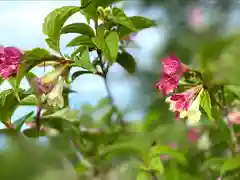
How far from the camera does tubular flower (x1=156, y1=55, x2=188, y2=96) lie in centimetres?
57

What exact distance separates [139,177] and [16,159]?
0.32 metres

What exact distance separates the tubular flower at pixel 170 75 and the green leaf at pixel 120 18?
0.06 metres

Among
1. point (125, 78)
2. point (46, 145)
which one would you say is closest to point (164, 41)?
point (125, 78)

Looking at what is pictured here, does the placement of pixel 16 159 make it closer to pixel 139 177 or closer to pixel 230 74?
pixel 230 74

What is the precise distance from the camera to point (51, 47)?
0.56 m

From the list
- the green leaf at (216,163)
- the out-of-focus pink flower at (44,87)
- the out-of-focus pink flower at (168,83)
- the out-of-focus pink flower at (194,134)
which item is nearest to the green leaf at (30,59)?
the out-of-focus pink flower at (44,87)

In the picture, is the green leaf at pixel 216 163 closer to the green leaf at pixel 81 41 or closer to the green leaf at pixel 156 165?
the green leaf at pixel 156 165

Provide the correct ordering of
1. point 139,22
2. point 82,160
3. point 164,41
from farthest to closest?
point 164,41 < point 139,22 < point 82,160

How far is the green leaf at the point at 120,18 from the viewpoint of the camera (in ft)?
1.91

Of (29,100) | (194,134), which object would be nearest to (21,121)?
(29,100)

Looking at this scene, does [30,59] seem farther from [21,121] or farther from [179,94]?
[179,94]

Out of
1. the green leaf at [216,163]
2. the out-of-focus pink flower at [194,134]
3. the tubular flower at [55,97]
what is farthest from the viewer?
Result: the out-of-focus pink flower at [194,134]

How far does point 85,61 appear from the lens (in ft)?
1.75

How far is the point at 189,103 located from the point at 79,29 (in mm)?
157
